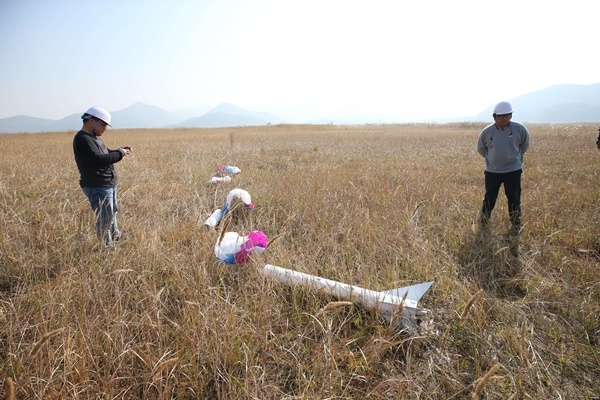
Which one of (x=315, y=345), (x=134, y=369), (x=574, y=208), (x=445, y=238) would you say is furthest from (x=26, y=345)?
(x=574, y=208)

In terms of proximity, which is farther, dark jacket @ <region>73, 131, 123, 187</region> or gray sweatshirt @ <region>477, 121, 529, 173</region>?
gray sweatshirt @ <region>477, 121, 529, 173</region>

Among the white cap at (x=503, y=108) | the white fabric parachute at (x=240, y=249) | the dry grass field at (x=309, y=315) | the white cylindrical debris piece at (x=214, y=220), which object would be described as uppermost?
the white cap at (x=503, y=108)

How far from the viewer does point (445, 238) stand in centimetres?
346

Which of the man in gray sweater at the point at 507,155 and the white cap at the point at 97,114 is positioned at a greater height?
the white cap at the point at 97,114

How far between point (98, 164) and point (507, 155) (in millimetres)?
5133

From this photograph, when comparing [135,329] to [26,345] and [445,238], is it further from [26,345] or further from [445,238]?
[445,238]

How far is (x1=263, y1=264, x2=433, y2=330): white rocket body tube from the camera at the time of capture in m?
1.93

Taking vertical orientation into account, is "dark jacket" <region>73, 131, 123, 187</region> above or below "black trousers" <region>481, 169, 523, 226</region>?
above

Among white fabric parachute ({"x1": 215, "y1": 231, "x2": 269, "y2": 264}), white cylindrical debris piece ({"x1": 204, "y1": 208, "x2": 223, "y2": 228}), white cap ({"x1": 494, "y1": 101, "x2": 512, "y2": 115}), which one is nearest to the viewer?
white fabric parachute ({"x1": 215, "y1": 231, "x2": 269, "y2": 264})

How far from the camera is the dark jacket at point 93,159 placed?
3020 millimetres

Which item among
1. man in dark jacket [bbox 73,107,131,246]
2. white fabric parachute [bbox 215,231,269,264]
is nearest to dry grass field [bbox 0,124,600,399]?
white fabric parachute [bbox 215,231,269,264]

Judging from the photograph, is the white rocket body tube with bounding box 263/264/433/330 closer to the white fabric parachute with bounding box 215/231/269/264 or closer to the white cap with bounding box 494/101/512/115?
the white fabric parachute with bounding box 215/231/269/264

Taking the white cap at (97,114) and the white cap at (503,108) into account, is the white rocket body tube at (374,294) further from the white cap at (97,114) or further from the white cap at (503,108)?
the white cap at (503,108)

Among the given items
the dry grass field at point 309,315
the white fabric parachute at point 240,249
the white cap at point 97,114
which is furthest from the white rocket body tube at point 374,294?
the white cap at point 97,114
